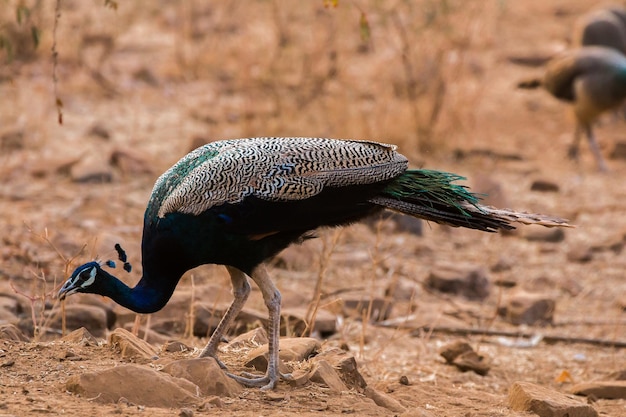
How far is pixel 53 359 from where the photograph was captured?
4.04 metres

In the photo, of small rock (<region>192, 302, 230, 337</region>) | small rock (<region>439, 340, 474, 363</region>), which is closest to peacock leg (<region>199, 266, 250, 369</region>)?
small rock (<region>192, 302, 230, 337</region>)

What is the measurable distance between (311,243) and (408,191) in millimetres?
3066

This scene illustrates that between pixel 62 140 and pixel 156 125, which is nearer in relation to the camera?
pixel 62 140

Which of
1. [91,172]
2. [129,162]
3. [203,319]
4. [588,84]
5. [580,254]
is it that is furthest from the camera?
[588,84]

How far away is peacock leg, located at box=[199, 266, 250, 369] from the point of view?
4297mm

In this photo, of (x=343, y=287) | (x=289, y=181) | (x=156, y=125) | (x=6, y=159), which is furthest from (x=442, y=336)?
(x=156, y=125)

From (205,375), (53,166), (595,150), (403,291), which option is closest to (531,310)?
(403,291)

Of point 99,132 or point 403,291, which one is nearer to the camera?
point 403,291

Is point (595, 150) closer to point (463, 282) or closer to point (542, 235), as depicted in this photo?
point (542, 235)

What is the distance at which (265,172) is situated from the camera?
4.08 metres

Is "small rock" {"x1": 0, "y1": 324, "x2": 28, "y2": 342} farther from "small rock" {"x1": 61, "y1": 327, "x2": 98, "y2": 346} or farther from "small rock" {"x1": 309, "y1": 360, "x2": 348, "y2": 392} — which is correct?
"small rock" {"x1": 309, "y1": 360, "x2": 348, "y2": 392}

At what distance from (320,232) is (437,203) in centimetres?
62

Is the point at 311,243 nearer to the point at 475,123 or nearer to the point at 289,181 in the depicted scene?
the point at 289,181

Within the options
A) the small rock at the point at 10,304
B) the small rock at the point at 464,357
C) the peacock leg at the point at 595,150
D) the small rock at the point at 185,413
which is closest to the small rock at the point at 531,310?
the small rock at the point at 464,357
